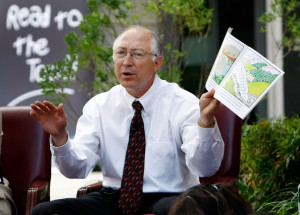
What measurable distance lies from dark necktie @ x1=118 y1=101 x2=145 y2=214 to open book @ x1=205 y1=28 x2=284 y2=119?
2.38 ft

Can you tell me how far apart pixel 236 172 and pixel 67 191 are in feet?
10.1

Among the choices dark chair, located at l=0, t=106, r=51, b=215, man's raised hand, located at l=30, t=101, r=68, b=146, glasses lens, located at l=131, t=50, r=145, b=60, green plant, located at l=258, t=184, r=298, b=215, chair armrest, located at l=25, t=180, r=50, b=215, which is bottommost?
green plant, located at l=258, t=184, r=298, b=215

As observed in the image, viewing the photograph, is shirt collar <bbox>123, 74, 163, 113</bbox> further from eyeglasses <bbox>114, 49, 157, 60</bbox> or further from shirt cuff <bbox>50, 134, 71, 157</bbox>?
shirt cuff <bbox>50, 134, 71, 157</bbox>

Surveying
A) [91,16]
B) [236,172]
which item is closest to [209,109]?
[236,172]

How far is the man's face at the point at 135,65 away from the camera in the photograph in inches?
130

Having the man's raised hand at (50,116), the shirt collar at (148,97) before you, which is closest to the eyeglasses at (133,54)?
the shirt collar at (148,97)

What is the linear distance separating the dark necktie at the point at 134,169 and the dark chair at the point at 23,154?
53 centimetres

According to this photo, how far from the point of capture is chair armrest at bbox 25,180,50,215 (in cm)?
321

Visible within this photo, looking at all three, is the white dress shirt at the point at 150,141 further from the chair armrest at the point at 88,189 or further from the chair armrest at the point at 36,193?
the chair armrest at the point at 36,193

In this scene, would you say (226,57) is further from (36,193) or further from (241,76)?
(36,193)

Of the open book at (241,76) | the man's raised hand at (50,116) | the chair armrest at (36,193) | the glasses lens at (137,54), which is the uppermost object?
the glasses lens at (137,54)

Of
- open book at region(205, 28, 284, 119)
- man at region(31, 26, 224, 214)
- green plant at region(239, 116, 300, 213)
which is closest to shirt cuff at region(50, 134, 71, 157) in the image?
man at region(31, 26, 224, 214)

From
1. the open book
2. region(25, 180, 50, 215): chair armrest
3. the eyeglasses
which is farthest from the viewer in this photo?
the eyeglasses

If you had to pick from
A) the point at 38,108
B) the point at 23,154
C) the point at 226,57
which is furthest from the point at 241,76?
the point at 23,154
